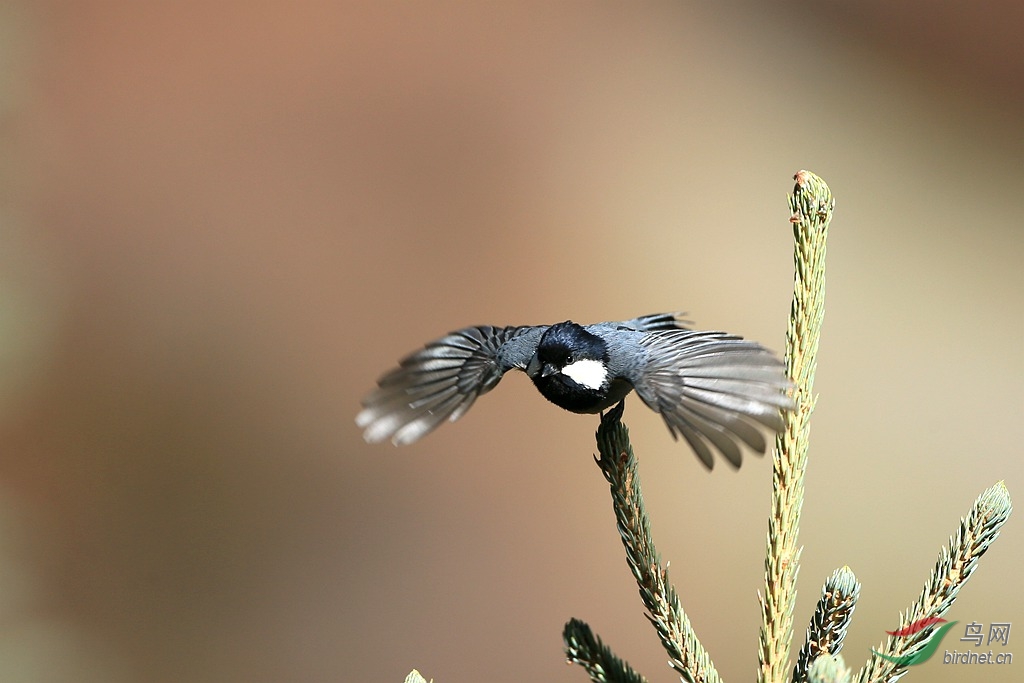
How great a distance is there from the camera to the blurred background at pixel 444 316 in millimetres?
2334

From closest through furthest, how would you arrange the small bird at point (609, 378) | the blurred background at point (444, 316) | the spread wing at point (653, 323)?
the small bird at point (609, 378), the spread wing at point (653, 323), the blurred background at point (444, 316)

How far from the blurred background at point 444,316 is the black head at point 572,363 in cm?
142

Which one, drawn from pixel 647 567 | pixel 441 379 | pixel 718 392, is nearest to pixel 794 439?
pixel 718 392

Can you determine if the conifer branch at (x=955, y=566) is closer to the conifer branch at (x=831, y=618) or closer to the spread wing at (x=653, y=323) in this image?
A: the conifer branch at (x=831, y=618)

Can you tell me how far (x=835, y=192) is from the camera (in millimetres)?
2846

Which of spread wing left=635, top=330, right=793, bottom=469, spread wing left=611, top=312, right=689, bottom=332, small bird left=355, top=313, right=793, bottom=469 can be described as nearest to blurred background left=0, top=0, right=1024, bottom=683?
spread wing left=611, top=312, right=689, bottom=332

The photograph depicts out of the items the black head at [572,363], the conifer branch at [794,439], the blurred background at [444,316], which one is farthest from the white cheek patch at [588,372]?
the blurred background at [444,316]

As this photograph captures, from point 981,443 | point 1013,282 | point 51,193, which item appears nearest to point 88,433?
point 51,193

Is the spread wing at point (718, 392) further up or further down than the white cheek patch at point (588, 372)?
further down

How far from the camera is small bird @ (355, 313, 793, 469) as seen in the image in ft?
2.70

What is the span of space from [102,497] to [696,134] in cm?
202

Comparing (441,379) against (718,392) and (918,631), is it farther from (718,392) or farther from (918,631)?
(918,631)

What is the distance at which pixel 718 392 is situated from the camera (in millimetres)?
864

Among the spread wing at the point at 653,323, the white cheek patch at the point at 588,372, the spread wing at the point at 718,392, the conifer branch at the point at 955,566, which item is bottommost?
the conifer branch at the point at 955,566
